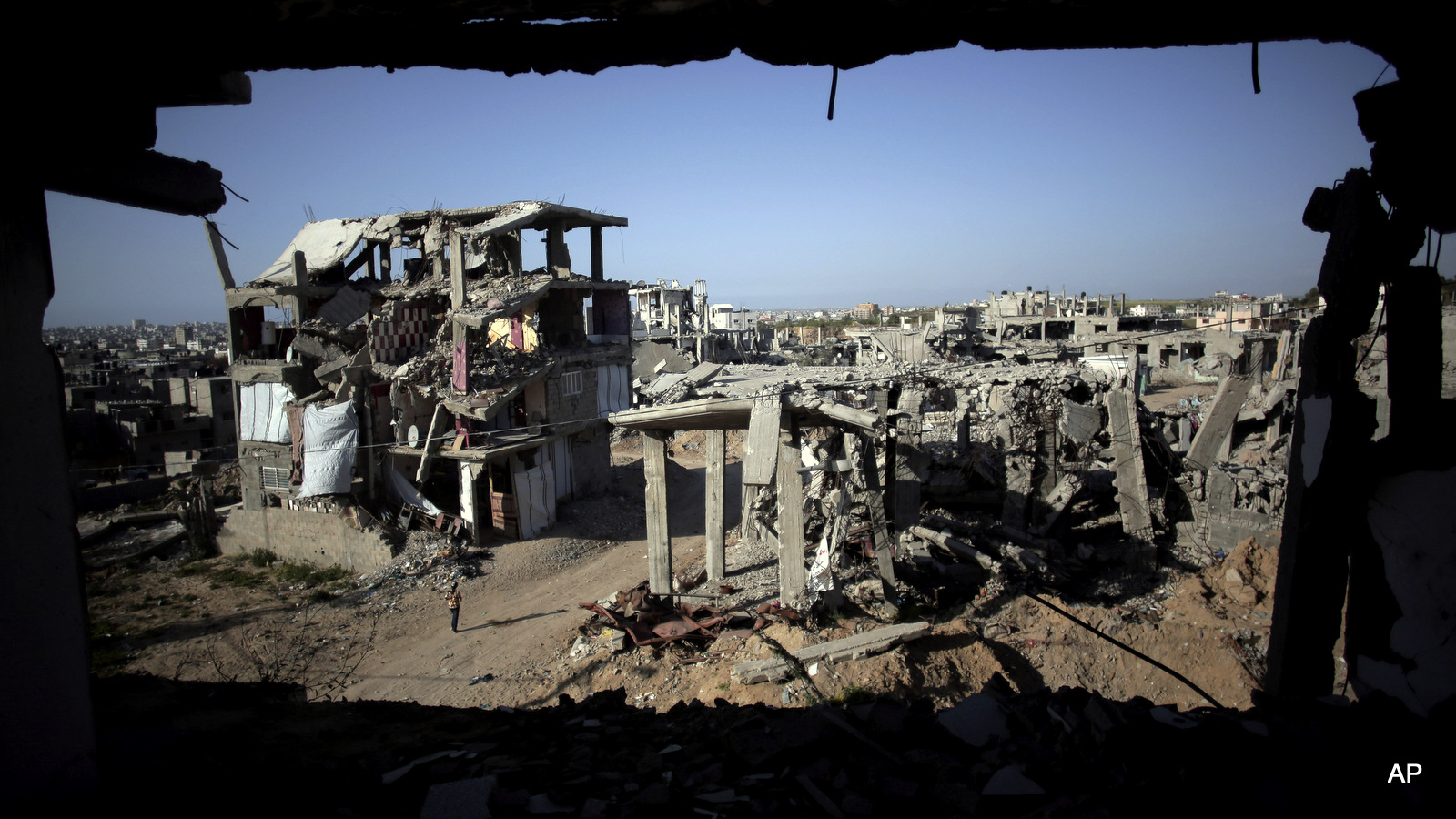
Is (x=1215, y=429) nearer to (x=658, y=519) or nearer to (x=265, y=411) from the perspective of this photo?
(x=658, y=519)

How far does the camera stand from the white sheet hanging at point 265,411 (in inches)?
717

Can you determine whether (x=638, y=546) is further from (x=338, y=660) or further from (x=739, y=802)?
(x=739, y=802)

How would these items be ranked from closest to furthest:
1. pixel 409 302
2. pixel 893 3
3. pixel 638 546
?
pixel 893 3 < pixel 638 546 < pixel 409 302

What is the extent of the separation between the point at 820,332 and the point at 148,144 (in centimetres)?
8052

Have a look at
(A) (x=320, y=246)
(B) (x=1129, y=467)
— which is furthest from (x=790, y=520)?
(A) (x=320, y=246)

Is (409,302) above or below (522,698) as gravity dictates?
above

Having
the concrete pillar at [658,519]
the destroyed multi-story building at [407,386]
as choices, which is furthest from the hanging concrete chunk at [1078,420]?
the destroyed multi-story building at [407,386]

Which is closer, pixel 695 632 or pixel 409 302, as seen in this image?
pixel 695 632

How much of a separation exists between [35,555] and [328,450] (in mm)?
16702

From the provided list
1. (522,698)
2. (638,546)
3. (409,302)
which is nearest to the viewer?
(522,698)

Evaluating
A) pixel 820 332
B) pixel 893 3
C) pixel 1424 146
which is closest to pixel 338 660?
pixel 893 3

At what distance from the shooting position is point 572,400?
20.3 m

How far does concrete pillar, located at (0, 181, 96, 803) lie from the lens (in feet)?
7.38

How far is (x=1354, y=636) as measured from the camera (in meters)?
3.35
